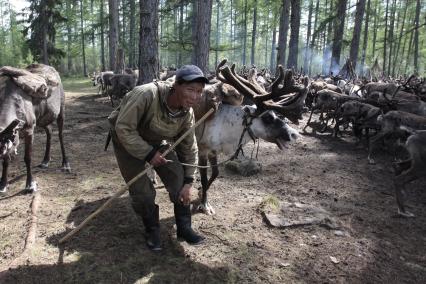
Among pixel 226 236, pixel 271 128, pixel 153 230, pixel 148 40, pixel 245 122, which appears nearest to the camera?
pixel 153 230

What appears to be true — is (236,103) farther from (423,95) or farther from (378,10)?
(378,10)

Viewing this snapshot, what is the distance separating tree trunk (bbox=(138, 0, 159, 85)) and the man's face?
22.2ft

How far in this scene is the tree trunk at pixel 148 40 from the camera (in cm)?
974

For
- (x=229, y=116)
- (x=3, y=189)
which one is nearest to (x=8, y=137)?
(x=3, y=189)

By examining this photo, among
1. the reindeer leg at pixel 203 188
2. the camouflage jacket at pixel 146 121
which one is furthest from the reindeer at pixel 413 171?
the camouflage jacket at pixel 146 121

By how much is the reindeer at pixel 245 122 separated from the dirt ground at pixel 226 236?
933 millimetres

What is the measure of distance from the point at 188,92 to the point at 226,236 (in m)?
2.06

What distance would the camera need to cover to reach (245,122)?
17.1 ft

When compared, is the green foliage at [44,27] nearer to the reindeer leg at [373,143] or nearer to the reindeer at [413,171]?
the reindeer leg at [373,143]

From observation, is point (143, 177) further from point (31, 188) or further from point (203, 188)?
point (31, 188)

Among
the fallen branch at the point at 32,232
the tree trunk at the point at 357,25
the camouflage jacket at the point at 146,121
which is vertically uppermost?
the tree trunk at the point at 357,25

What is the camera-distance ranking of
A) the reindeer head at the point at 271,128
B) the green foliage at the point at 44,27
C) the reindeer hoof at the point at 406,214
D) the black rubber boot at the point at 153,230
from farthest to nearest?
the green foliage at the point at 44,27 < the reindeer hoof at the point at 406,214 < the reindeer head at the point at 271,128 < the black rubber boot at the point at 153,230

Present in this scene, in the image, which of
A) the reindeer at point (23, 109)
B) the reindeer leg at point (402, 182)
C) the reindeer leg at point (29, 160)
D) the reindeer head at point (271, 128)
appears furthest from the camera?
the reindeer leg at point (402, 182)

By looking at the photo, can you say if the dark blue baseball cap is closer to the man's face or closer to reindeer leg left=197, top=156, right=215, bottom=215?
the man's face
